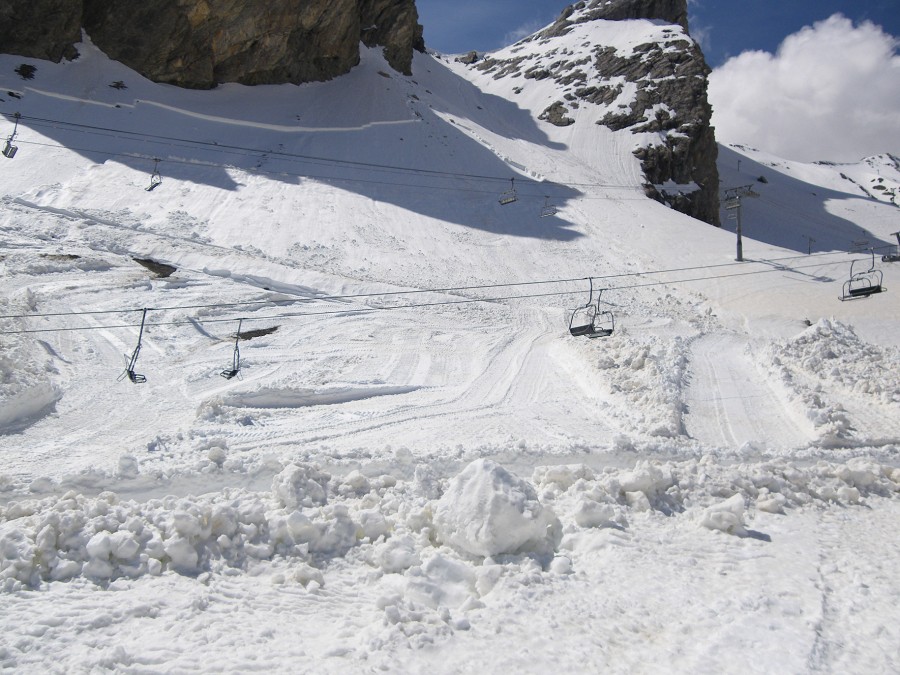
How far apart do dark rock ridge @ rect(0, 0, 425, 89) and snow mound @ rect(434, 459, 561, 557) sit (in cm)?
3570

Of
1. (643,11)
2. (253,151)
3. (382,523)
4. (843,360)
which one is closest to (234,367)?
(382,523)

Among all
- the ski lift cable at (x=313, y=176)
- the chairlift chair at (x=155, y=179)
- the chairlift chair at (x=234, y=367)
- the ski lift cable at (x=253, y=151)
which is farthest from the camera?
the ski lift cable at (x=253, y=151)

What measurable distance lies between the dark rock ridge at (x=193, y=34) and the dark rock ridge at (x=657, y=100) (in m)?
20.3

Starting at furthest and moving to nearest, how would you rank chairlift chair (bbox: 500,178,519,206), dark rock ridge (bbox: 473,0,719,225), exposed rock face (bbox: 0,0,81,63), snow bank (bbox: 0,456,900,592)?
dark rock ridge (bbox: 473,0,719,225) < exposed rock face (bbox: 0,0,81,63) < chairlift chair (bbox: 500,178,519,206) < snow bank (bbox: 0,456,900,592)

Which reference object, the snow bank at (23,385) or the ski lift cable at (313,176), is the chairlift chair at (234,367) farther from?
the ski lift cable at (313,176)

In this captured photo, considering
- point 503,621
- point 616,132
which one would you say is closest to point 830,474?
point 503,621

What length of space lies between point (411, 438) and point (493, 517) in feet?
11.2

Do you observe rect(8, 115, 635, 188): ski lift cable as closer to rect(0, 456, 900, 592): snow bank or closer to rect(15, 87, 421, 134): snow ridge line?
rect(15, 87, 421, 134): snow ridge line

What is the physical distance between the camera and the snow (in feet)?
15.3

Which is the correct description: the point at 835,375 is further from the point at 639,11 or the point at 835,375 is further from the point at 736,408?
the point at 639,11

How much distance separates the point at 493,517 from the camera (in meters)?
5.60

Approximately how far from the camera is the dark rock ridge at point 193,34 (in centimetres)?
3139

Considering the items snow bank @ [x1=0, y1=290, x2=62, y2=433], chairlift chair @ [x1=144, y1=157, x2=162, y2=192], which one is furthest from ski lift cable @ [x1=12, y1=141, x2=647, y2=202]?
snow bank @ [x1=0, y1=290, x2=62, y2=433]

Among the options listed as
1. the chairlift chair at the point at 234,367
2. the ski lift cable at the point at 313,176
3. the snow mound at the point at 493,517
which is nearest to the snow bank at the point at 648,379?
the snow mound at the point at 493,517
